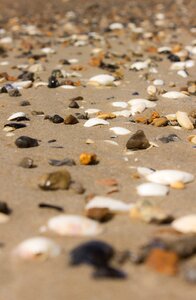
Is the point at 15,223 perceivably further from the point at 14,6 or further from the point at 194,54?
the point at 14,6

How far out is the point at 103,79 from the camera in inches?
169

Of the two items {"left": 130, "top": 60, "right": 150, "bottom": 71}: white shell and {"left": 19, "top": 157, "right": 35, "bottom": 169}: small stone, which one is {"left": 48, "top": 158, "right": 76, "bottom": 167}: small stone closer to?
{"left": 19, "top": 157, "right": 35, "bottom": 169}: small stone

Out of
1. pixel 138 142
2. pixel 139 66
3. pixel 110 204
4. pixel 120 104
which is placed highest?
A: pixel 110 204

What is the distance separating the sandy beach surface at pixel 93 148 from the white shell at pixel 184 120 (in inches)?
1.2

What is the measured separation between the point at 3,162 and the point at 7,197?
449 millimetres

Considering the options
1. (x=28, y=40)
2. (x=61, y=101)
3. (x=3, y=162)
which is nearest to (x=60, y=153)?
(x=3, y=162)

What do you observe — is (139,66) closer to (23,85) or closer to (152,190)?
(23,85)

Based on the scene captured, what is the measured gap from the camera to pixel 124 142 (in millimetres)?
2959

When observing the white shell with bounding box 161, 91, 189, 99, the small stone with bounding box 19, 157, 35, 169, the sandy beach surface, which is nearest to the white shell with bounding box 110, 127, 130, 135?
the sandy beach surface

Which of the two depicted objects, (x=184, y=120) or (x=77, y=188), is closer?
(x=77, y=188)

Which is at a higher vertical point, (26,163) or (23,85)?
(26,163)

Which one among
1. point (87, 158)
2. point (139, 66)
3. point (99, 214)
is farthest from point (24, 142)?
point (139, 66)

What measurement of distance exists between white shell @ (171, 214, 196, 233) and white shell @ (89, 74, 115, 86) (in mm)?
2510

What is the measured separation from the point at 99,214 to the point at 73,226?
14cm
